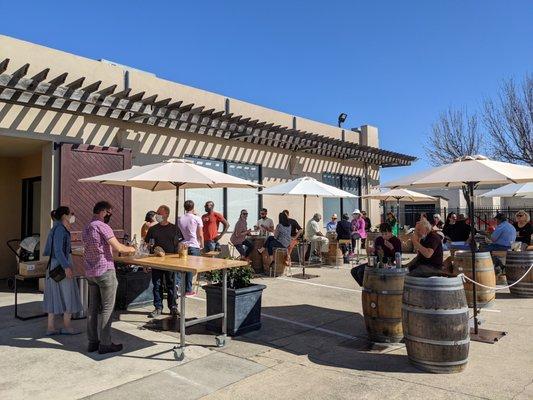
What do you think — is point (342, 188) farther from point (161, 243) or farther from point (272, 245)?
point (161, 243)

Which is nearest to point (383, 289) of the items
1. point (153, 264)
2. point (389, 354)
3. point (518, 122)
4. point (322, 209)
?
point (389, 354)

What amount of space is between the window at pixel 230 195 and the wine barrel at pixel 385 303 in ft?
21.3

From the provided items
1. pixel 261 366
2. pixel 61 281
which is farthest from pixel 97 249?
pixel 261 366

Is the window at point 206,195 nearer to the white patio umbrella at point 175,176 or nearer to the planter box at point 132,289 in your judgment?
the planter box at point 132,289

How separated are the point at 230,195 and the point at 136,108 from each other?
13.3ft

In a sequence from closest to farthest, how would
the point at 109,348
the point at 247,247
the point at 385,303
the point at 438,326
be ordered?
the point at 438,326 → the point at 109,348 → the point at 385,303 → the point at 247,247

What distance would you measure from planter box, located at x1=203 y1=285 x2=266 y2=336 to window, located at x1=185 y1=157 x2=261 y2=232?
5.28 metres

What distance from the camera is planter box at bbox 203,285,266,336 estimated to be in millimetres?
5770

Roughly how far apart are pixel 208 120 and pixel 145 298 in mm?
4745

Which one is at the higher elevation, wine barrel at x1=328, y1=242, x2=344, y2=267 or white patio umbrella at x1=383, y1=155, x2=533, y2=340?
white patio umbrella at x1=383, y1=155, x2=533, y2=340

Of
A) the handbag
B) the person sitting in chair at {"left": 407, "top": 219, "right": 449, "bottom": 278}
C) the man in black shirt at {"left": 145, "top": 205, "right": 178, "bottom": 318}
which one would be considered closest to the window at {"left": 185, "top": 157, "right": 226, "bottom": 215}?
the man in black shirt at {"left": 145, "top": 205, "right": 178, "bottom": 318}

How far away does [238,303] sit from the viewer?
19.0 feet

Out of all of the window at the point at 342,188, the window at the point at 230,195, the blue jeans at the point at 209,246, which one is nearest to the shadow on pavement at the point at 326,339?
the blue jeans at the point at 209,246

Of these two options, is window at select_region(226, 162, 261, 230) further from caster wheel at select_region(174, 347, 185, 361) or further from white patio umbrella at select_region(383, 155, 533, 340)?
caster wheel at select_region(174, 347, 185, 361)
